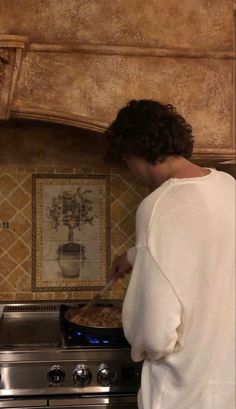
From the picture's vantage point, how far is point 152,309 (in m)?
1.16

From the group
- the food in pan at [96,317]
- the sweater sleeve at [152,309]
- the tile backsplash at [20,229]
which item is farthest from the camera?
the tile backsplash at [20,229]

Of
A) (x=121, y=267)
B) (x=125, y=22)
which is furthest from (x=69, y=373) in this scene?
(x=125, y=22)

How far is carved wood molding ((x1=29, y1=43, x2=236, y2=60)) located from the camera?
1604 millimetres

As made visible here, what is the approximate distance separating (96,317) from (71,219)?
0.50 m

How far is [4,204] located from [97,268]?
47 cm

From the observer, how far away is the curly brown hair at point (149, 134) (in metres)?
1.26

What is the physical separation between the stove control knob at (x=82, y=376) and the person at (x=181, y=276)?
1.15 ft

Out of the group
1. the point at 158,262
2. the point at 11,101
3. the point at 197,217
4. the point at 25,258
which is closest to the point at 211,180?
the point at 197,217

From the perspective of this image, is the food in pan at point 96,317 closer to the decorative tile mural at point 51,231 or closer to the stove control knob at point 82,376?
the stove control knob at point 82,376

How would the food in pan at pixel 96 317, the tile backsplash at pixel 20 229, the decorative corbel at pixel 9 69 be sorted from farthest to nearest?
the tile backsplash at pixel 20 229, the food in pan at pixel 96 317, the decorative corbel at pixel 9 69

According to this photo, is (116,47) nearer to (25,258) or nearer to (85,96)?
(85,96)

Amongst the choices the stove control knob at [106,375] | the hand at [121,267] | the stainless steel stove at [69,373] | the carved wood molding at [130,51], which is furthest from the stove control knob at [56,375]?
the carved wood molding at [130,51]

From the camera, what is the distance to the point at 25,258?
209 centimetres

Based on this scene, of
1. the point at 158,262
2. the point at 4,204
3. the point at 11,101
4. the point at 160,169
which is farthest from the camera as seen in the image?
the point at 4,204
